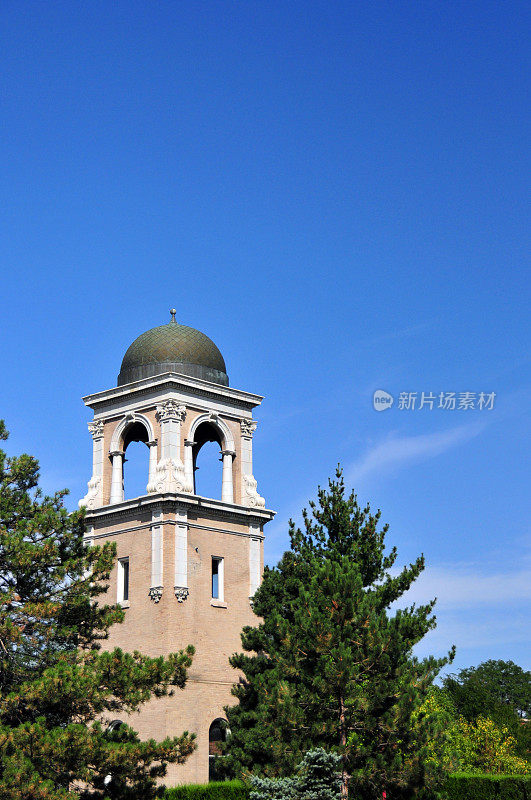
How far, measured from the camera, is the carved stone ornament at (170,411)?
35.4 meters

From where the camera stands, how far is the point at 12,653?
81.5ft

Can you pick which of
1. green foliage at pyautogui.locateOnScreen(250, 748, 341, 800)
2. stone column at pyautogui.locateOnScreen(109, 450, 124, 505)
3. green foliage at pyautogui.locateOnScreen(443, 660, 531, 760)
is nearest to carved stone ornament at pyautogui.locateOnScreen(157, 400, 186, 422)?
stone column at pyautogui.locateOnScreen(109, 450, 124, 505)

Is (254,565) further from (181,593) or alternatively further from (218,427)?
(218,427)

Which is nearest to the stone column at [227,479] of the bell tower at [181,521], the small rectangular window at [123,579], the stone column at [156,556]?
the bell tower at [181,521]

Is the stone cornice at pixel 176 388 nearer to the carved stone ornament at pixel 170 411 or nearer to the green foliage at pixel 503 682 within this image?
the carved stone ornament at pixel 170 411

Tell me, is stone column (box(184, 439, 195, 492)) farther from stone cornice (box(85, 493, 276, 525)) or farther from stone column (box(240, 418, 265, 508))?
stone column (box(240, 418, 265, 508))

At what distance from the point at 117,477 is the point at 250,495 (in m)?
4.83

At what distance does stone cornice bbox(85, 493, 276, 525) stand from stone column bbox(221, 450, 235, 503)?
69cm

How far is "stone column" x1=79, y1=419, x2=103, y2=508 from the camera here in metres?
36.9

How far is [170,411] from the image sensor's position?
3541 cm

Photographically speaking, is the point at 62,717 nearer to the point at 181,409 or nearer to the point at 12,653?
the point at 12,653

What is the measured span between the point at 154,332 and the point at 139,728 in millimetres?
14123

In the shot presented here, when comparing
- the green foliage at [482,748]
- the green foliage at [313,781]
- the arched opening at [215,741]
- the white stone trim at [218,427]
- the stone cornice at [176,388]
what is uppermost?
the stone cornice at [176,388]

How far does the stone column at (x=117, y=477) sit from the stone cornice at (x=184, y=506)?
0.66 meters
